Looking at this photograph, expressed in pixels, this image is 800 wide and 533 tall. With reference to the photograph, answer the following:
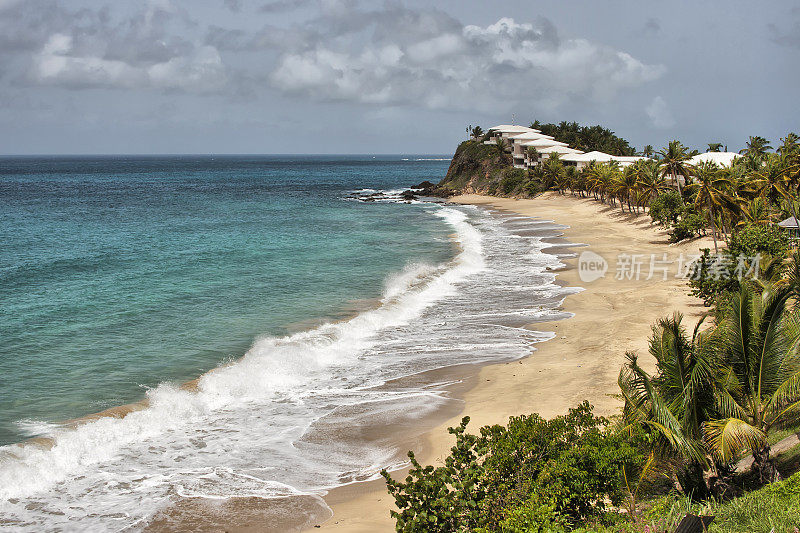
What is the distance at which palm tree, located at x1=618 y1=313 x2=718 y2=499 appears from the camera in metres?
10.7

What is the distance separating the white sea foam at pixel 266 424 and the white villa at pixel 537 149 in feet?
165

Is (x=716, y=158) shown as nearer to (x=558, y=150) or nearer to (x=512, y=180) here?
(x=558, y=150)

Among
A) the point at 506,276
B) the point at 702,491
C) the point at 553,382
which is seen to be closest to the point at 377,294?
the point at 506,276

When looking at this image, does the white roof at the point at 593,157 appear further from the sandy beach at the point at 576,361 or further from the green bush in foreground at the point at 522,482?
the green bush in foreground at the point at 522,482

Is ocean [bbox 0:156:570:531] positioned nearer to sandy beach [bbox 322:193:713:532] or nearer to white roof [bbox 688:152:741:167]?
sandy beach [bbox 322:193:713:532]

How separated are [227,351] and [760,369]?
61.9ft

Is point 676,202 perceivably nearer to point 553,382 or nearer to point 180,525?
point 553,382

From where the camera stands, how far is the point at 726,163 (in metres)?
53.6

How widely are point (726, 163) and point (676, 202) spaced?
35.4 ft

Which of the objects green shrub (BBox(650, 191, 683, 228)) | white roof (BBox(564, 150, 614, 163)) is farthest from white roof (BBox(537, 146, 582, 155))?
green shrub (BBox(650, 191, 683, 228))

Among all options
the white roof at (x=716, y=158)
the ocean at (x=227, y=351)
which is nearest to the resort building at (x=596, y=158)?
the white roof at (x=716, y=158)

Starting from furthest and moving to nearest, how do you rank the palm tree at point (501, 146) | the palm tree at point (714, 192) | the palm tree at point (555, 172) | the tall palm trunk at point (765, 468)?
1. the palm tree at point (501, 146)
2. the palm tree at point (555, 172)
3. the palm tree at point (714, 192)
4. the tall palm trunk at point (765, 468)

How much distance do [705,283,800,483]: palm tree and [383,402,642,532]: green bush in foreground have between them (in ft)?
6.65

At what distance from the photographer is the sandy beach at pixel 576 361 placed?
46.9 feet
